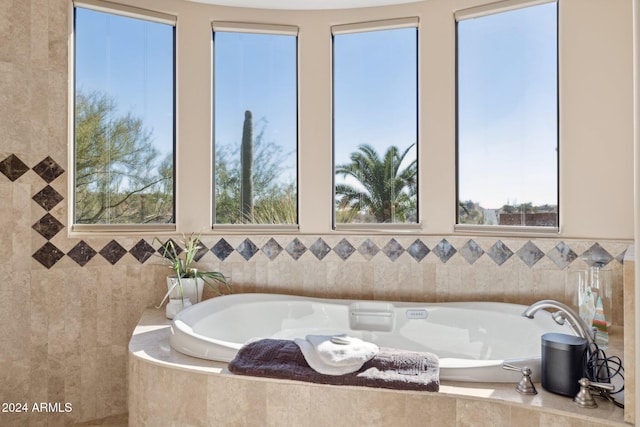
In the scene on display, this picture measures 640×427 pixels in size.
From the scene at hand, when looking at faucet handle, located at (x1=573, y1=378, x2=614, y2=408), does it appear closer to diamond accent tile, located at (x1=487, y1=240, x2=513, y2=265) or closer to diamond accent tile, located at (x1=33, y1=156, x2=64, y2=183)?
diamond accent tile, located at (x1=487, y1=240, x2=513, y2=265)

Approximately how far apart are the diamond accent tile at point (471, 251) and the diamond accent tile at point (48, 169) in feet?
8.58

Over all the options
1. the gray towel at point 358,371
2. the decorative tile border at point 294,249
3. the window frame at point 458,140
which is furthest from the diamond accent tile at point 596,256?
the gray towel at point 358,371

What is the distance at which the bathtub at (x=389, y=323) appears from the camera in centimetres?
240

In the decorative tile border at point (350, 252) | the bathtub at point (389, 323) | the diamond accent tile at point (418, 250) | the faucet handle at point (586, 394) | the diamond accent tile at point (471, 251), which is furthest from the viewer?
the diamond accent tile at point (418, 250)

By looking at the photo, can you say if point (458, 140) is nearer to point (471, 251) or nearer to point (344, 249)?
point (471, 251)

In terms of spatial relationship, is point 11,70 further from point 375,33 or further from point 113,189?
point 375,33

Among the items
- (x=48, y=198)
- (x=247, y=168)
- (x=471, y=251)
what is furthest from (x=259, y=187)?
(x=471, y=251)

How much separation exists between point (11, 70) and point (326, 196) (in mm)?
2085

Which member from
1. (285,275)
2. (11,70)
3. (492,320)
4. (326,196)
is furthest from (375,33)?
(11,70)

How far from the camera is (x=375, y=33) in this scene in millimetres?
3172

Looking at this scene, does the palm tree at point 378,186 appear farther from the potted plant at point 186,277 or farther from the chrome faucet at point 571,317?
the chrome faucet at point 571,317

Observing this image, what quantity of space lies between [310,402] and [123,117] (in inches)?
91.7

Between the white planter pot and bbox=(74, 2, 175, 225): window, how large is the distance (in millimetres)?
519

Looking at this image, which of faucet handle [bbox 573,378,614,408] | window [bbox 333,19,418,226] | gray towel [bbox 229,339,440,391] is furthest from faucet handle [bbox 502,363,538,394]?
window [bbox 333,19,418,226]
